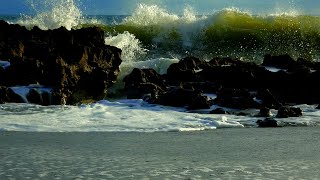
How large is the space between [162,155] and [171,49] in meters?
16.2

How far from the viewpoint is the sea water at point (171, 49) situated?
7.64 m

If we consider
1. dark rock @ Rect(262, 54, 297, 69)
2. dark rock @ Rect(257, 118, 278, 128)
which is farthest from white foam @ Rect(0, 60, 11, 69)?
dark rock @ Rect(262, 54, 297, 69)

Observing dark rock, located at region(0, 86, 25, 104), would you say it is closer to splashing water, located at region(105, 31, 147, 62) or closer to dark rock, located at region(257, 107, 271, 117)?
dark rock, located at region(257, 107, 271, 117)

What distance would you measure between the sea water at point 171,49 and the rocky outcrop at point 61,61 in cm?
48

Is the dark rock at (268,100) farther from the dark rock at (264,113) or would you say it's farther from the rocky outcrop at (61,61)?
the rocky outcrop at (61,61)

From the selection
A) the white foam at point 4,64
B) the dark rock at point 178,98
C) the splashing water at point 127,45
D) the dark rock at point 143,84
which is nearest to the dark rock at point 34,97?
the white foam at point 4,64

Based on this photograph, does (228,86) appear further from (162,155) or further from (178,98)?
(162,155)

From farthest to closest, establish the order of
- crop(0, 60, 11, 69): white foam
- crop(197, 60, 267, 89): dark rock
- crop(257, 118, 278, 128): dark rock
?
crop(197, 60, 267, 89): dark rock, crop(0, 60, 11, 69): white foam, crop(257, 118, 278, 128): dark rock

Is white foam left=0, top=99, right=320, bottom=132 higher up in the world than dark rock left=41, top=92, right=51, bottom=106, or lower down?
lower down

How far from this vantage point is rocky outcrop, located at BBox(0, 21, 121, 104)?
999 centimetres

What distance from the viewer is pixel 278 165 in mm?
4312

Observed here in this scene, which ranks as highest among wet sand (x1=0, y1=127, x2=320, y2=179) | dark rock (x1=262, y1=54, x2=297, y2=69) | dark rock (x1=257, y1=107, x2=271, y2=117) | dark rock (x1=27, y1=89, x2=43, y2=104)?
dark rock (x1=262, y1=54, x2=297, y2=69)

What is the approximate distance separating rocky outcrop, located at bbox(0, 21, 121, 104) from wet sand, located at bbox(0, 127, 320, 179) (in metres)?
3.75

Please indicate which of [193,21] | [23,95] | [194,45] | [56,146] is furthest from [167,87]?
[193,21]
